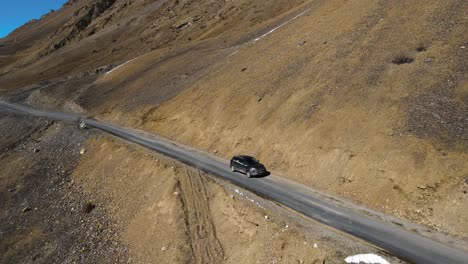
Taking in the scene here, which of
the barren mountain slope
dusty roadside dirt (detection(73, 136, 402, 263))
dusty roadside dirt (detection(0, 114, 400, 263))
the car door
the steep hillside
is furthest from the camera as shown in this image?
the car door

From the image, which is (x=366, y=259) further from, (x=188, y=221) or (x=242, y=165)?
(x=242, y=165)

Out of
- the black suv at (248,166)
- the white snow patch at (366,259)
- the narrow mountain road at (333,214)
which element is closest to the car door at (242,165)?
the black suv at (248,166)

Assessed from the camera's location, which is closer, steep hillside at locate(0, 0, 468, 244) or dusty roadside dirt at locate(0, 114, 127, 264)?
steep hillside at locate(0, 0, 468, 244)

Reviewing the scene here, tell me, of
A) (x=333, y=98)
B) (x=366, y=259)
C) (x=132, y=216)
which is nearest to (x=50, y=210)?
(x=132, y=216)

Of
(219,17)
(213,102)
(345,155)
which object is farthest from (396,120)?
(219,17)

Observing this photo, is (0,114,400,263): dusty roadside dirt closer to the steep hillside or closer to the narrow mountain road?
the narrow mountain road

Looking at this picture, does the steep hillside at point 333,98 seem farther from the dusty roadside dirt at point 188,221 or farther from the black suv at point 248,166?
the dusty roadside dirt at point 188,221

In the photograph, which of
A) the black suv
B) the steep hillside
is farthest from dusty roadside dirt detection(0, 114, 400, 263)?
the steep hillside

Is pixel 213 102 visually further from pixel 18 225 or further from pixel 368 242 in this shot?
pixel 368 242
